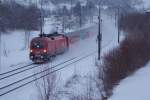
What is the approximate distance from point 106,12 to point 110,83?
120398mm

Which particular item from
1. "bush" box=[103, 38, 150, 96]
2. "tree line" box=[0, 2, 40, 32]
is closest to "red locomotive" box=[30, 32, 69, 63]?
"bush" box=[103, 38, 150, 96]

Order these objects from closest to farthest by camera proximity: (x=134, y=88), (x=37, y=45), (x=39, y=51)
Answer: (x=134, y=88) < (x=39, y=51) < (x=37, y=45)

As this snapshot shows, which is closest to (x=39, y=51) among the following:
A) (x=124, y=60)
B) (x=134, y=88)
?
(x=124, y=60)

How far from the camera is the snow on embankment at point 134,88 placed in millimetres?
25728

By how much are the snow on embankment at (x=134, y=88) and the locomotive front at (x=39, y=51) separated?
30.4ft

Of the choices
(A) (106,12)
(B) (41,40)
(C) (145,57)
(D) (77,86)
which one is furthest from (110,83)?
(A) (106,12)

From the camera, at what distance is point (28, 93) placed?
2630 centimetres

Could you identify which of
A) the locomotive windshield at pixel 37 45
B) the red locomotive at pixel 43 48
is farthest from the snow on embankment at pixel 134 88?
the locomotive windshield at pixel 37 45

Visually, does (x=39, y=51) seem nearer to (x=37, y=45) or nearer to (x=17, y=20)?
(x=37, y=45)

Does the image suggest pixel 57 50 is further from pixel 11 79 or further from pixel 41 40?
pixel 11 79

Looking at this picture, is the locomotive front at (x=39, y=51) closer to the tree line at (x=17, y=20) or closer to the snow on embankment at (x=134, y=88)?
the snow on embankment at (x=134, y=88)

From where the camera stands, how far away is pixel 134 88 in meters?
29.5

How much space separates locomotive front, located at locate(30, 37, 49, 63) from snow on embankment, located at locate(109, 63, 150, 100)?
926cm

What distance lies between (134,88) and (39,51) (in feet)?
47.6
